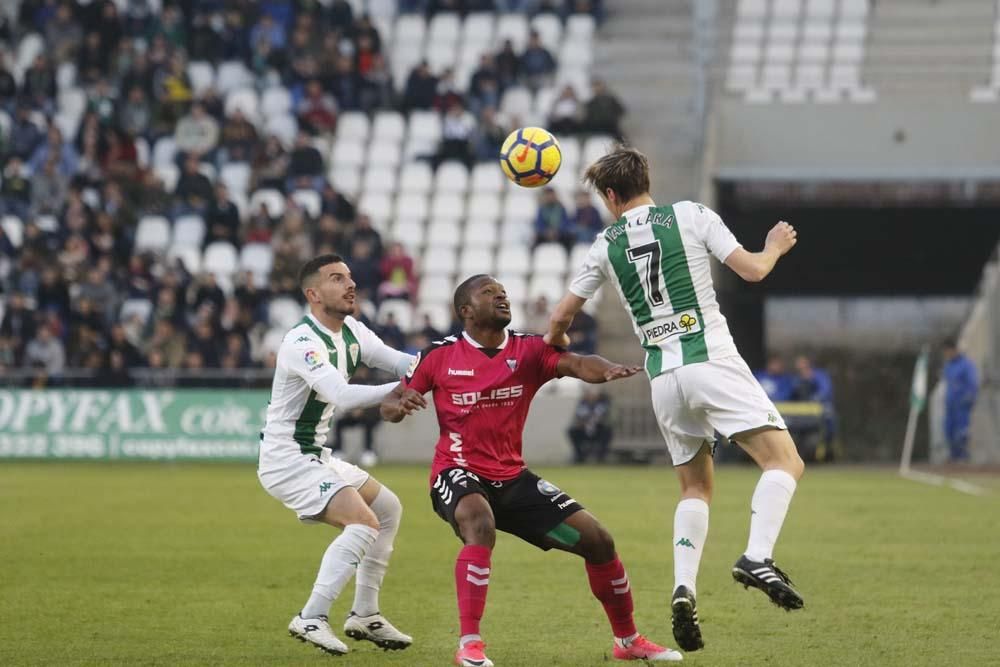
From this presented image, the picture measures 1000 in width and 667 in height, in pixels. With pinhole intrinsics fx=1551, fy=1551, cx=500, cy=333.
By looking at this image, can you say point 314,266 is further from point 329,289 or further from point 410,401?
point 410,401

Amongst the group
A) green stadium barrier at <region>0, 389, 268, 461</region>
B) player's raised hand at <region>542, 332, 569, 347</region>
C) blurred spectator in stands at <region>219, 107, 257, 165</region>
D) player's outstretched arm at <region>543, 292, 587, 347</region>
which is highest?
blurred spectator in stands at <region>219, 107, 257, 165</region>

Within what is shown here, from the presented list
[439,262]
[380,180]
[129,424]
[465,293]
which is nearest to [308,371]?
[465,293]

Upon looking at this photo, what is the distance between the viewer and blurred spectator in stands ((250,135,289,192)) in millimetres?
26078

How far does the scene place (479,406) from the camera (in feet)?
23.8

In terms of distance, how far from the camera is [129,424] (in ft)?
76.1

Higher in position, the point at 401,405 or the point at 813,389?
the point at 401,405

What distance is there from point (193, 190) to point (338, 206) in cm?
258

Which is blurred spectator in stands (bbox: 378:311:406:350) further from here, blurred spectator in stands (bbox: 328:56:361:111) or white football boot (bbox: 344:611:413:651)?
white football boot (bbox: 344:611:413:651)

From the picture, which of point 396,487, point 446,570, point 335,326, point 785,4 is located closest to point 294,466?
point 335,326

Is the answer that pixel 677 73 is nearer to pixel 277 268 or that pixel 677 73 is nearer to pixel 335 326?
pixel 277 268

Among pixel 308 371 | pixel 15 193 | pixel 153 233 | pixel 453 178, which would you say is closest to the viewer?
pixel 308 371

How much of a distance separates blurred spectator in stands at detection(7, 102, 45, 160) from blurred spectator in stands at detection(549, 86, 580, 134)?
9197 millimetres

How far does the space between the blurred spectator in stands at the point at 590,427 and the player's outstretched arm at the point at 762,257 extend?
1563 centimetres

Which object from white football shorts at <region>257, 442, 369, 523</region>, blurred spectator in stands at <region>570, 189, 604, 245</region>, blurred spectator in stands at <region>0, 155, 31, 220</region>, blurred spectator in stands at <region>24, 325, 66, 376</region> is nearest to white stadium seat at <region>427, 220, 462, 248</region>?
blurred spectator in stands at <region>570, 189, 604, 245</region>
